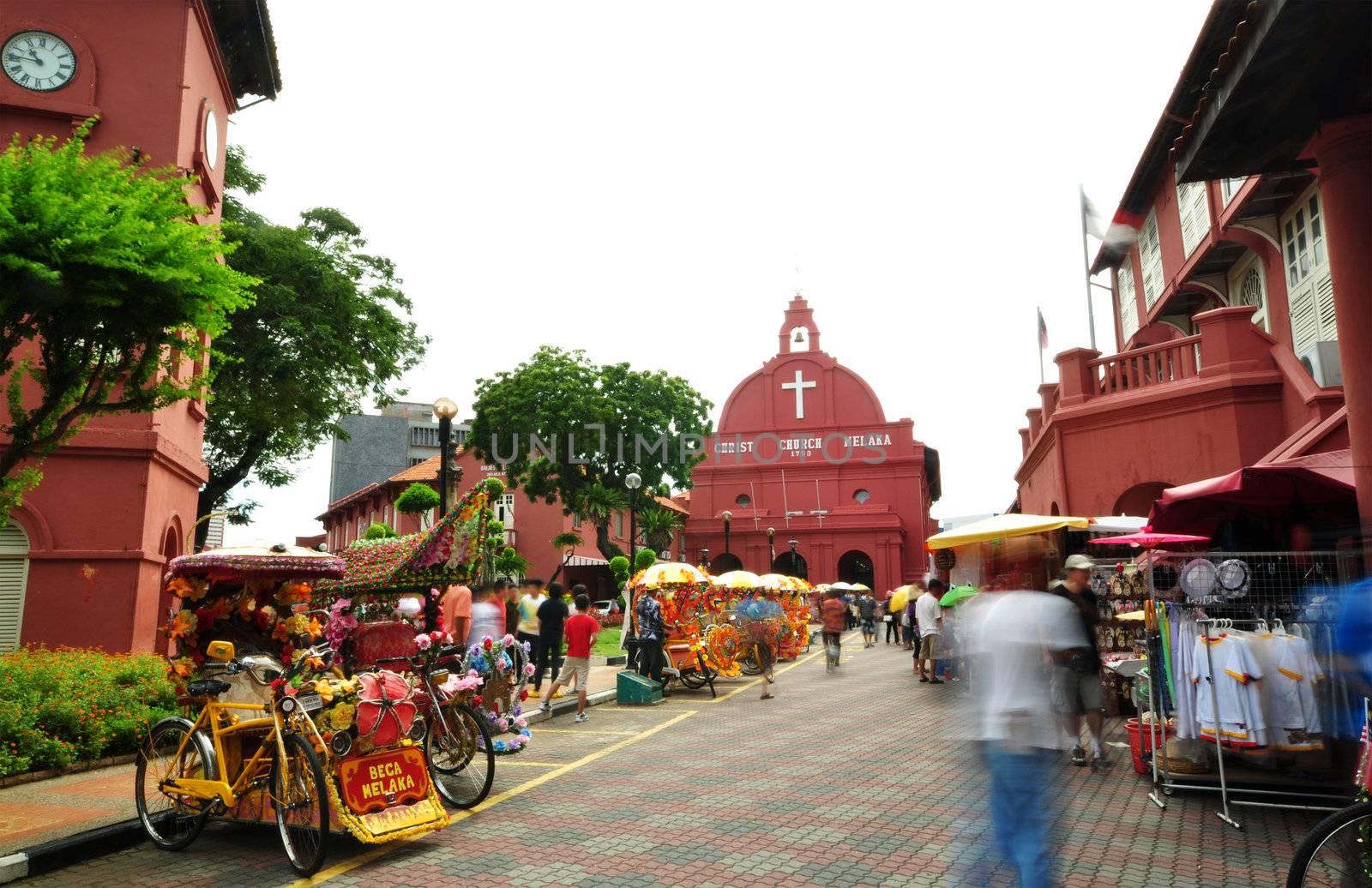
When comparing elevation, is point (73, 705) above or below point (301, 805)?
above

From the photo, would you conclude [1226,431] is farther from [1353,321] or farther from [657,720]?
[657,720]

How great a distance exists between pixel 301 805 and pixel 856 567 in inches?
1652

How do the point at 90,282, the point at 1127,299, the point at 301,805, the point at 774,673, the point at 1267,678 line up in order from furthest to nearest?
the point at 1127,299 < the point at 774,673 < the point at 90,282 < the point at 1267,678 < the point at 301,805

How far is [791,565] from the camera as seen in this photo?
151 feet

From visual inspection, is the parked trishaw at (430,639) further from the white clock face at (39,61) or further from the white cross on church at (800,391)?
the white cross on church at (800,391)

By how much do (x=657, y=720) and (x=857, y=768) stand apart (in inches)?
167

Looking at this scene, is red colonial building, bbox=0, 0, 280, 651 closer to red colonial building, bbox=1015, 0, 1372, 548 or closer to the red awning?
red colonial building, bbox=1015, 0, 1372, 548

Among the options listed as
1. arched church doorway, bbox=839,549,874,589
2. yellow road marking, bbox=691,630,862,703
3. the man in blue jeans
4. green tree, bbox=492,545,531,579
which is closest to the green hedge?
yellow road marking, bbox=691,630,862,703

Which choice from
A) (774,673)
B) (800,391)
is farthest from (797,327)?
(774,673)

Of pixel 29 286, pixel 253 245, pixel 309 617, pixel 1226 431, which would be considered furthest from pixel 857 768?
pixel 253 245

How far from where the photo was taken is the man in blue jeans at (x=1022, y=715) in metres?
4.06

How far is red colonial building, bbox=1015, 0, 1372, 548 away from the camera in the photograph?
6.67 meters

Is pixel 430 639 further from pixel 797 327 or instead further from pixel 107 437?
pixel 797 327

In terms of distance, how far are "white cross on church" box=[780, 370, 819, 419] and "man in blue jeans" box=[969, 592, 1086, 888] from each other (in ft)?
142
